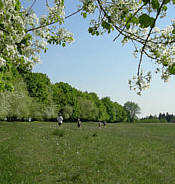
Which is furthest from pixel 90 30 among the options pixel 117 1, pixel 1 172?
pixel 1 172

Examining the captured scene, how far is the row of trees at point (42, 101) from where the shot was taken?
4147cm

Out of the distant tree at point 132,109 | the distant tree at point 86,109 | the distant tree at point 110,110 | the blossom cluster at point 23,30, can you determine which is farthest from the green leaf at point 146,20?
the distant tree at point 132,109

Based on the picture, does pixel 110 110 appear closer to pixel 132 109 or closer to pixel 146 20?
pixel 132 109

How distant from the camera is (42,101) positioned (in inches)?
2403

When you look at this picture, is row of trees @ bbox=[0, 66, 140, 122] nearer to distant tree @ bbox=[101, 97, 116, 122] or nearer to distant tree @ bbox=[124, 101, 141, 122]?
distant tree @ bbox=[101, 97, 116, 122]

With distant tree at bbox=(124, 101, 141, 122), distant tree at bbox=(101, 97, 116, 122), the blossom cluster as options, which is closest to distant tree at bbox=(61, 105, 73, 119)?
distant tree at bbox=(101, 97, 116, 122)

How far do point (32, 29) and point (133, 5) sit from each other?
103 inches

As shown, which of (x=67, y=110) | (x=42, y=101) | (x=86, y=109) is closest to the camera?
(x=42, y=101)

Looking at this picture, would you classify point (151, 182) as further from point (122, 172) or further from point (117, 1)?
point (117, 1)

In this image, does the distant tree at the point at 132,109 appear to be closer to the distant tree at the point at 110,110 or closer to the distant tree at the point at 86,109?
the distant tree at the point at 110,110

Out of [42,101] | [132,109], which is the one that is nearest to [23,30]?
[42,101]

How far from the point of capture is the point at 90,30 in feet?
13.3

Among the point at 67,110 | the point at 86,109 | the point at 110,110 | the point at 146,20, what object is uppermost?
the point at 110,110

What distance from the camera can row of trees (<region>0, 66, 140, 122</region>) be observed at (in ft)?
136
